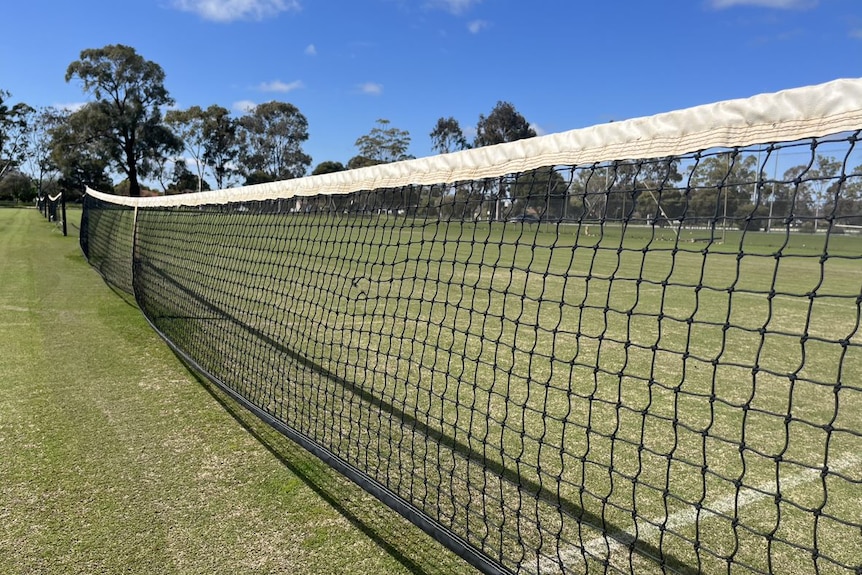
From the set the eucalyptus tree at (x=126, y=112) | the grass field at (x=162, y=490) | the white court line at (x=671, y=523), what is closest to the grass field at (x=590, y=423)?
the white court line at (x=671, y=523)

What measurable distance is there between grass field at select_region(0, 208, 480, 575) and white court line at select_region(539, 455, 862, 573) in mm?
475

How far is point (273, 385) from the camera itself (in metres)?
4.50

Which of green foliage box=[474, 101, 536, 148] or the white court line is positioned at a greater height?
green foliage box=[474, 101, 536, 148]

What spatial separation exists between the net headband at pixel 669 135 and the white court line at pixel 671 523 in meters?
1.28

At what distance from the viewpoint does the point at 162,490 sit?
2.88 metres

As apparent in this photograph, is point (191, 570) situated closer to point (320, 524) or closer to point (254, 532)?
point (254, 532)

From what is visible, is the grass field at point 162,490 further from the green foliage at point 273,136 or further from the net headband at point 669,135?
the green foliage at point 273,136

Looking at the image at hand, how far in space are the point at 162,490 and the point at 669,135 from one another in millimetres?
2791

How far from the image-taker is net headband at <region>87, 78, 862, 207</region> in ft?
5.27

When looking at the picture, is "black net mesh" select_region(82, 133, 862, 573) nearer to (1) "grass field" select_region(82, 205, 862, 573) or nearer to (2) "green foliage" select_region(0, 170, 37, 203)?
(1) "grass field" select_region(82, 205, 862, 573)

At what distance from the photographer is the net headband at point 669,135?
1607mm

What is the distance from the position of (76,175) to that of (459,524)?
198 feet

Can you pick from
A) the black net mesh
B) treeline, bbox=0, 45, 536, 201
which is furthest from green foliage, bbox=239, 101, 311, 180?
the black net mesh

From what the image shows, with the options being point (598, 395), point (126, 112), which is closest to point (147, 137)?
point (126, 112)
